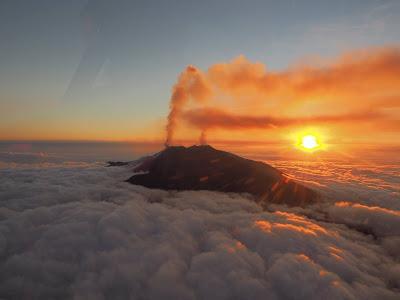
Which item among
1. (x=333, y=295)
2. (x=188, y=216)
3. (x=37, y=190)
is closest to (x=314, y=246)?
(x=333, y=295)

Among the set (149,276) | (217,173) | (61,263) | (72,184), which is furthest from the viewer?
(217,173)

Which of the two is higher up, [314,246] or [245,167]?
[245,167]

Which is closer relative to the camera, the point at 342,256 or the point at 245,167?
the point at 342,256

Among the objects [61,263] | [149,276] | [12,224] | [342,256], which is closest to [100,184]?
[12,224]

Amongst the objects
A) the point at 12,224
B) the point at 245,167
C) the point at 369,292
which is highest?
the point at 245,167

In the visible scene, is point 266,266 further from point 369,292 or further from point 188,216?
point 188,216

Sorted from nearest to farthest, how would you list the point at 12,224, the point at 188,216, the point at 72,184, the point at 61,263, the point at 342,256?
1. the point at 61,263
2. the point at 342,256
3. the point at 12,224
4. the point at 188,216
5. the point at 72,184

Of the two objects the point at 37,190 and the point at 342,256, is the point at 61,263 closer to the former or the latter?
the point at 342,256
